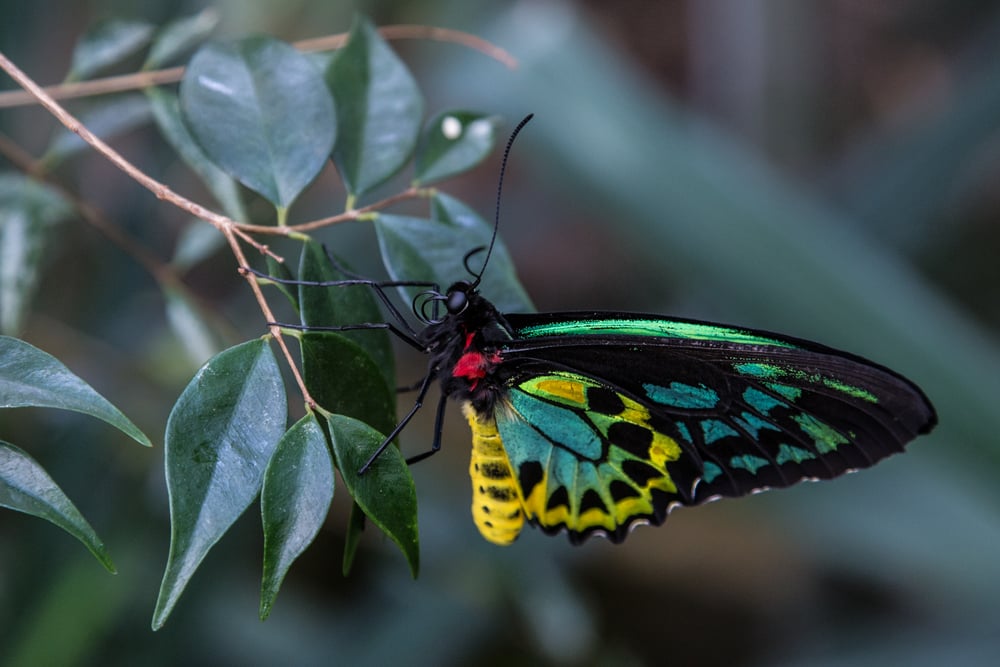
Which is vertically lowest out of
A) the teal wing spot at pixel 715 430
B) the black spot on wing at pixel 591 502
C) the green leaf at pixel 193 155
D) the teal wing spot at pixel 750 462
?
the black spot on wing at pixel 591 502

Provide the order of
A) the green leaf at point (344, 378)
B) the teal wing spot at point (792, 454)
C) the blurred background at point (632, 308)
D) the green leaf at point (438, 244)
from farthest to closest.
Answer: the blurred background at point (632, 308), the teal wing spot at point (792, 454), the green leaf at point (438, 244), the green leaf at point (344, 378)

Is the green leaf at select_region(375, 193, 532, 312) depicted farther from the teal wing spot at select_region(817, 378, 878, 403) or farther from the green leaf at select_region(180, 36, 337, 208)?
the teal wing spot at select_region(817, 378, 878, 403)

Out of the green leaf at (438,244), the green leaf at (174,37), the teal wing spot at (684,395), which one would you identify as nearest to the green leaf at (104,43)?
the green leaf at (174,37)

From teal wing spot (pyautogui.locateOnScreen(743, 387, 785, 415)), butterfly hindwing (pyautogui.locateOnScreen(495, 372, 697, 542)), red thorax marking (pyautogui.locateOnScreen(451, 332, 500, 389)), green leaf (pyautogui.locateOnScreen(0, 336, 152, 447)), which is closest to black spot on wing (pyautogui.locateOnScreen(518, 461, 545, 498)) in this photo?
butterfly hindwing (pyautogui.locateOnScreen(495, 372, 697, 542))

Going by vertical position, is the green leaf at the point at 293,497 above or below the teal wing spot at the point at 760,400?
below

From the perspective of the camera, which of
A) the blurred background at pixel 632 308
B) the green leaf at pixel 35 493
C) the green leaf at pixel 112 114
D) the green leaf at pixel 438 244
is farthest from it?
the blurred background at pixel 632 308

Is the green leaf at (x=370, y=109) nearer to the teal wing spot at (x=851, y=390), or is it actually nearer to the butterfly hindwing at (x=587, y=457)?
the butterfly hindwing at (x=587, y=457)
